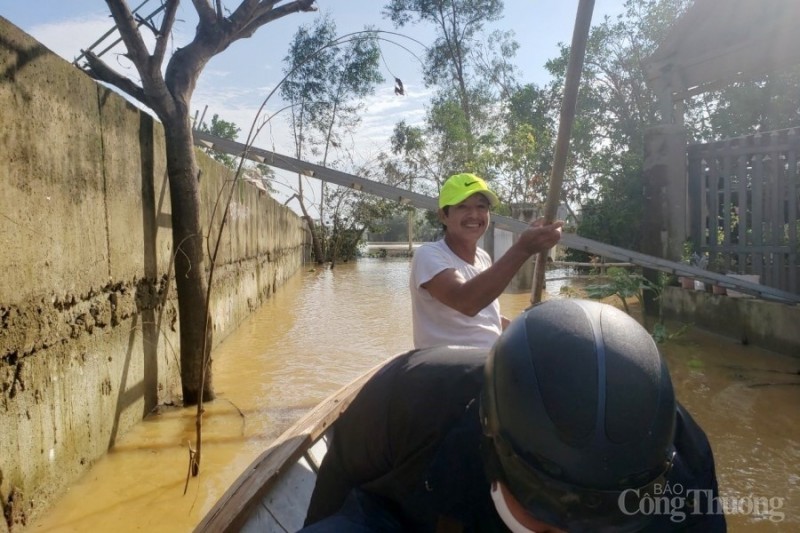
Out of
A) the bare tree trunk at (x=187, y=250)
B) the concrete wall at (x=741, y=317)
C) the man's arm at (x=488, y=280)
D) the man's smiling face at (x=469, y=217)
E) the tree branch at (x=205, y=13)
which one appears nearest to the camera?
the man's arm at (x=488, y=280)

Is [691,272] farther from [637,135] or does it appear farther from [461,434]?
[637,135]

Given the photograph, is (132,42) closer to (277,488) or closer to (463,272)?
(463,272)

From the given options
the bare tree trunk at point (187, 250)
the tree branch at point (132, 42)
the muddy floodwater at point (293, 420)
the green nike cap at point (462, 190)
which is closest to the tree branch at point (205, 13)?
the tree branch at point (132, 42)

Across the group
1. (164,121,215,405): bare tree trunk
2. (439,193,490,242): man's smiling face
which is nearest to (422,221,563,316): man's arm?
(439,193,490,242): man's smiling face

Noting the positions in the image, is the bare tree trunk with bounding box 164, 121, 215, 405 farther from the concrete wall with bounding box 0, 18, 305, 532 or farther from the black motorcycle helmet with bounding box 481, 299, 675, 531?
the black motorcycle helmet with bounding box 481, 299, 675, 531

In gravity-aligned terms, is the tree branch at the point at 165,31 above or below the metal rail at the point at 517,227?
above

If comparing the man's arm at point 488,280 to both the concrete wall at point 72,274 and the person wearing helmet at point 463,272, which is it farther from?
the concrete wall at point 72,274

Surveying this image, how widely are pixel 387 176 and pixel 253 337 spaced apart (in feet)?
38.4

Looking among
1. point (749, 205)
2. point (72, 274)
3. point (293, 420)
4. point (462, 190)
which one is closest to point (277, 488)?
point (462, 190)

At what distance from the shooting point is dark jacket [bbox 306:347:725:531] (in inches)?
50.2

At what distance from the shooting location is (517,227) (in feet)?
21.9

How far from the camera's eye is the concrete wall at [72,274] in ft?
8.28

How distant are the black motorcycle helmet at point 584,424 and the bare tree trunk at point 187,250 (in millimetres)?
3524

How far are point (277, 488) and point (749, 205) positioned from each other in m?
6.24
